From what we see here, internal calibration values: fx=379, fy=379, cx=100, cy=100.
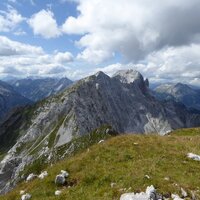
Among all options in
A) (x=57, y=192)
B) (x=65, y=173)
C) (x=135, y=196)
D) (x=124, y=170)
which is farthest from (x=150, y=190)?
(x=65, y=173)

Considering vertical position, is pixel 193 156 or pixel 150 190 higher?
pixel 150 190

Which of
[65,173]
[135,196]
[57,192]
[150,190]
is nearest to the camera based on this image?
[135,196]

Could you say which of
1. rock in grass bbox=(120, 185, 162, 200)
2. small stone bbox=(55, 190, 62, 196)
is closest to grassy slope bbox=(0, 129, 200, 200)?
small stone bbox=(55, 190, 62, 196)

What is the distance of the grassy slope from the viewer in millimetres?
23828

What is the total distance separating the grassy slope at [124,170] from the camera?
78.2 feet

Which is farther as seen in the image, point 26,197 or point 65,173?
point 65,173

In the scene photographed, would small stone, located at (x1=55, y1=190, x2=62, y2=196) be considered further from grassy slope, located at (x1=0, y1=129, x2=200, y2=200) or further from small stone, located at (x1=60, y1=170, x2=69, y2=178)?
small stone, located at (x1=60, y1=170, x2=69, y2=178)

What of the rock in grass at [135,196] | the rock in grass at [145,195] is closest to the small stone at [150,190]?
the rock in grass at [145,195]

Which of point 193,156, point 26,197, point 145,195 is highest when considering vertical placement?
point 145,195

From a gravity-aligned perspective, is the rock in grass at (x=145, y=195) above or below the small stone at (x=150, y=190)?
below

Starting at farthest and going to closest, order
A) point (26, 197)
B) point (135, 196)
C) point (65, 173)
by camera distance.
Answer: point (65, 173)
point (26, 197)
point (135, 196)

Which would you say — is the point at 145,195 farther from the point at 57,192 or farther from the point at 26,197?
the point at 26,197

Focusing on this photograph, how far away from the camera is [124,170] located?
89.0 feet

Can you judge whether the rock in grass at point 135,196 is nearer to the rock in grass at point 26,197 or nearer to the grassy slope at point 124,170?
the grassy slope at point 124,170
